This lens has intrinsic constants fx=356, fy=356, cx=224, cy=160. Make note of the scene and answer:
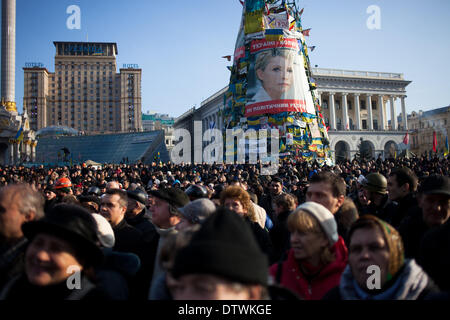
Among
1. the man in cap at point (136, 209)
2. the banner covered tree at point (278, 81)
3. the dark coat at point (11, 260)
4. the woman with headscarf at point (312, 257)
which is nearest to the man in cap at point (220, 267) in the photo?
the woman with headscarf at point (312, 257)

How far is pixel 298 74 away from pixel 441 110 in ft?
218

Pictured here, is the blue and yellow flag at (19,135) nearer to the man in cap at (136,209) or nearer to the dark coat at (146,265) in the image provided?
the man in cap at (136,209)

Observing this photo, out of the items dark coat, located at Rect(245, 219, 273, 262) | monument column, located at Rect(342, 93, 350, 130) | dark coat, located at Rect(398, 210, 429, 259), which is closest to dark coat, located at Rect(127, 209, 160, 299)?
dark coat, located at Rect(245, 219, 273, 262)

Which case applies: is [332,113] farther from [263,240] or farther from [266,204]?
[263,240]

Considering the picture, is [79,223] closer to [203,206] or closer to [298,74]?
[203,206]

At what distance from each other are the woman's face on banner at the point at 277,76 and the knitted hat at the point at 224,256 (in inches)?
1053

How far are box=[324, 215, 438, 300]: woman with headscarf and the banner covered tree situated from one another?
2520 cm

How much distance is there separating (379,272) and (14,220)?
2.69 metres

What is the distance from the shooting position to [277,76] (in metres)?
27.8

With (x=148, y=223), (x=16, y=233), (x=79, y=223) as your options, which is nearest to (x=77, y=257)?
(x=79, y=223)

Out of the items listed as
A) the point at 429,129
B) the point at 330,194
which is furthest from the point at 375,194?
the point at 429,129

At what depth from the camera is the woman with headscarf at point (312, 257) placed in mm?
2594
